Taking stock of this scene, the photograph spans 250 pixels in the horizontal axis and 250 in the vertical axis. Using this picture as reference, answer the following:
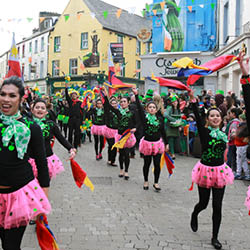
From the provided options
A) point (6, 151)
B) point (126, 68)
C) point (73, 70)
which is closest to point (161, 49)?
point (126, 68)

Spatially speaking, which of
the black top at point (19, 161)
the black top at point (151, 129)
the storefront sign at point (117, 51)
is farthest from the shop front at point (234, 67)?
the black top at point (19, 161)

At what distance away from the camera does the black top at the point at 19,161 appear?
2.59 m

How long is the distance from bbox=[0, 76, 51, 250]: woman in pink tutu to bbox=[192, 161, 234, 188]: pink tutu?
7.54 ft

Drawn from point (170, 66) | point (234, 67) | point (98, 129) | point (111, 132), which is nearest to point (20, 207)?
point (111, 132)

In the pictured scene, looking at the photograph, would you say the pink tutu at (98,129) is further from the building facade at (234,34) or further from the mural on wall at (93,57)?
the mural on wall at (93,57)

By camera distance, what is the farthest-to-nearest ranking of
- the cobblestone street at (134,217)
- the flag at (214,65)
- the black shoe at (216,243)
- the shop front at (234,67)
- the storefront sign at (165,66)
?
the storefront sign at (165,66)
the shop front at (234,67)
the cobblestone street at (134,217)
the black shoe at (216,243)
the flag at (214,65)

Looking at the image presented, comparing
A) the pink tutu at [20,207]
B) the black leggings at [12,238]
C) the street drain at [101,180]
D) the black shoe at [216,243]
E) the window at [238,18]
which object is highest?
the window at [238,18]

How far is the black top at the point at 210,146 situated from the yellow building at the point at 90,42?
1062 inches

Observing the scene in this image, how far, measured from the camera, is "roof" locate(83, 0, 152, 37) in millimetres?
32000

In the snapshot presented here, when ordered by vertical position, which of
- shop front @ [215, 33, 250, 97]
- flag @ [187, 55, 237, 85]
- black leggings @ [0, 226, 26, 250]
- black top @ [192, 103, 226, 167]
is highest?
shop front @ [215, 33, 250, 97]

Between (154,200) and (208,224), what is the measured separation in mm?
1346

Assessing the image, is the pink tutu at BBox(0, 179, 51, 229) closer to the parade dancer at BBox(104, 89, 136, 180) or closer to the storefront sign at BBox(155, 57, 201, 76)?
the parade dancer at BBox(104, 89, 136, 180)

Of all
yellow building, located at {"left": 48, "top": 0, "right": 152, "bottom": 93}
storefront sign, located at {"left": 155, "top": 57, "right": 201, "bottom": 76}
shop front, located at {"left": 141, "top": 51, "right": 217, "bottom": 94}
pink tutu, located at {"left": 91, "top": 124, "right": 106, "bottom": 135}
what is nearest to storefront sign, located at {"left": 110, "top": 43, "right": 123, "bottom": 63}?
shop front, located at {"left": 141, "top": 51, "right": 217, "bottom": 94}

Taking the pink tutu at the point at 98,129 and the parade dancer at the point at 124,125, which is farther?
the pink tutu at the point at 98,129
